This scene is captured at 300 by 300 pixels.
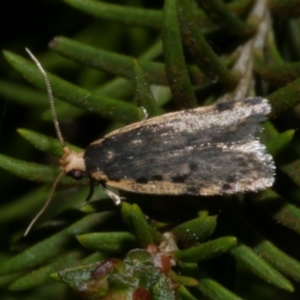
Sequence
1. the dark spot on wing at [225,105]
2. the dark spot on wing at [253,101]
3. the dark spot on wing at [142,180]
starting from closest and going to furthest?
the dark spot on wing at [253,101] → the dark spot on wing at [225,105] → the dark spot on wing at [142,180]

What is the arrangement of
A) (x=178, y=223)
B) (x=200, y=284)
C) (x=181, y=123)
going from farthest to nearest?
1. (x=181, y=123)
2. (x=178, y=223)
3. (x=200, y=284)

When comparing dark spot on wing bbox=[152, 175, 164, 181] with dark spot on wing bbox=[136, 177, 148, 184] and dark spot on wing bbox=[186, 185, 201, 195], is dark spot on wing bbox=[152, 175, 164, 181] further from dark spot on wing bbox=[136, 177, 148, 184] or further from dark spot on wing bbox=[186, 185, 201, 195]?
dark spot on wing bbox=[186, 185, 201, 195]

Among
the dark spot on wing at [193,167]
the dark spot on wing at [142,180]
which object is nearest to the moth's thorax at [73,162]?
the dark spot on wing at [142,180]

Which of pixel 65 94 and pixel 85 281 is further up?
pixel 65 94

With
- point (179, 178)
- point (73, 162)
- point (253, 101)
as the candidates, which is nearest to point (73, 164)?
point (73, 162)

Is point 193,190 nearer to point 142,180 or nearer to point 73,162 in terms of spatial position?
point 142,180

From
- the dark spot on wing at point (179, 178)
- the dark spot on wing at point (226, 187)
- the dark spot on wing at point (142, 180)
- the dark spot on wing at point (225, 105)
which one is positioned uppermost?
the dark spot on wing at point (225, 105)

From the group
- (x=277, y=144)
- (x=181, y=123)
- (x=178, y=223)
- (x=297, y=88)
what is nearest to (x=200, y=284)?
(x=178, y=223)

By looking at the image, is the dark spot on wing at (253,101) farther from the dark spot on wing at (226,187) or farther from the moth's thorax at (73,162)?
the moth's thorax at (73,162)

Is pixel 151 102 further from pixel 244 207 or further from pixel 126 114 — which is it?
pixel 244 207
